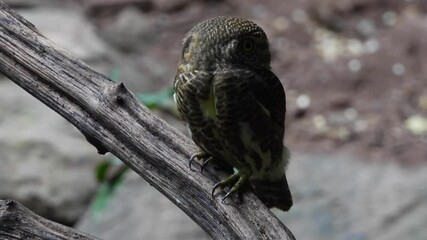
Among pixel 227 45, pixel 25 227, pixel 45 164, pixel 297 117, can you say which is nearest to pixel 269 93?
pixel 227 45

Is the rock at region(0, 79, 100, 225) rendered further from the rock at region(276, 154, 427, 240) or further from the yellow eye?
the yellow eye

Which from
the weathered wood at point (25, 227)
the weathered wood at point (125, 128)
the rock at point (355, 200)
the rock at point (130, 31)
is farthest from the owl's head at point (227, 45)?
the rock at point (130, 31)

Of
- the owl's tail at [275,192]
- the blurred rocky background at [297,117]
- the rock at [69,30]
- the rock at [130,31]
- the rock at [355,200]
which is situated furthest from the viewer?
the rock at [130,31]

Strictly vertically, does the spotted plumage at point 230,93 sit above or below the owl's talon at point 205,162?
above

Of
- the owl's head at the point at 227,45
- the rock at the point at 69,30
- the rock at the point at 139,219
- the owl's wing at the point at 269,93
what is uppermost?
the rock at the point at 69,30

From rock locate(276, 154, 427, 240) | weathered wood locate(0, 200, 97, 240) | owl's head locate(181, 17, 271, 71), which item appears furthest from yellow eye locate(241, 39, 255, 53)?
rock locate(276, 154, 427, 240)

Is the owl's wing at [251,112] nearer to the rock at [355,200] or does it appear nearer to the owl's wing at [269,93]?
the owl's wing at [269,93]
